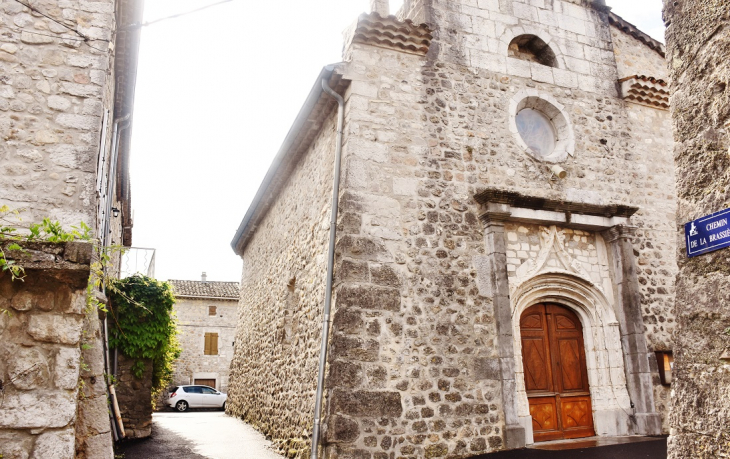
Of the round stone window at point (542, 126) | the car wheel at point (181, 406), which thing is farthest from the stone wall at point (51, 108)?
the car wheel at point (181, 406)

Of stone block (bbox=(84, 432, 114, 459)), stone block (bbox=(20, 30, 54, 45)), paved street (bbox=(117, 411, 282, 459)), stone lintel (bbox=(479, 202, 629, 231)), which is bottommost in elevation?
paved street (bbox=(117, 411, 282, 459))

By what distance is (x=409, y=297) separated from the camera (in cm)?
630

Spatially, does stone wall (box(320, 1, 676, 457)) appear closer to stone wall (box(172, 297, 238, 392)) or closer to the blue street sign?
the blue street sign

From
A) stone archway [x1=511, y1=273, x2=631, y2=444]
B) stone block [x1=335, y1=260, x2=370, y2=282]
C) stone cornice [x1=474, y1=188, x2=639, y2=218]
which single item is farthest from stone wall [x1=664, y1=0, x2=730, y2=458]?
stone archway [x1=511, y1=273, x2=631, y2=444]

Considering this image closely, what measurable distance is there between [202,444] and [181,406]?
12.3 meters

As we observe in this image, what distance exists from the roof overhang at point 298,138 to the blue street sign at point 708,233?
5.03 meters

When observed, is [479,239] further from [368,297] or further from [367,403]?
[367,403]

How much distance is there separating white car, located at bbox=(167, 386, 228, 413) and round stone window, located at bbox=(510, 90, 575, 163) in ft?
52.6

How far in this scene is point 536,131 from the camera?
8000mm

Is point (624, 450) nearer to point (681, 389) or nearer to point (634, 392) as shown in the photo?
point (634, 392)

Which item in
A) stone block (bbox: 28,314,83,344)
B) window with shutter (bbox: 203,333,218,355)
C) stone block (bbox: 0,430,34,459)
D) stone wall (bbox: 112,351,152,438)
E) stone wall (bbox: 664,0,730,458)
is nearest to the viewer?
stone wall (bbox: 664,0,730,458)

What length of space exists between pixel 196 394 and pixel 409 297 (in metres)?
16.3

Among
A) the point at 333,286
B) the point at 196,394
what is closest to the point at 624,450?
the point at 333,286

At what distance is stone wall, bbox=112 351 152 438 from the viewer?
27.4 ft
